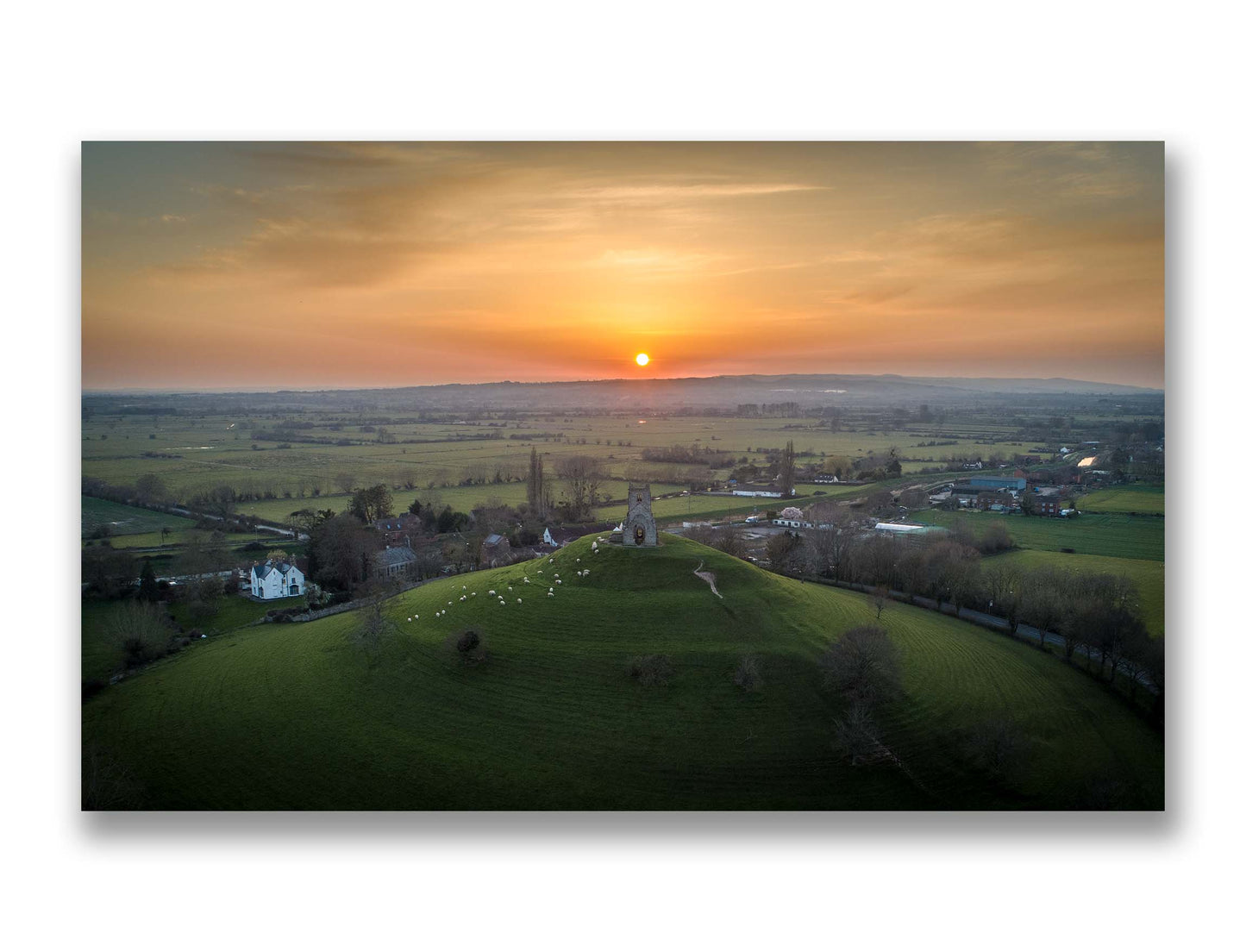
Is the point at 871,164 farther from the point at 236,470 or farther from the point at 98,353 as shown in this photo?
the point at 236,470

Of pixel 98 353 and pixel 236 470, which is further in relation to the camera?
pixel 236 470

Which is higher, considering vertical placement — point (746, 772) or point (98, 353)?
point (98, 353)

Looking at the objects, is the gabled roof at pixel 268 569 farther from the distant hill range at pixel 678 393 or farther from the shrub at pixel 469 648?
the shrub at pixel 469 648

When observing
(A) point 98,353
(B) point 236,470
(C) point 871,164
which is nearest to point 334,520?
(B) point 236,470

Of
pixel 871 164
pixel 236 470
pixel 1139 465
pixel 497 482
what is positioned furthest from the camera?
pixel 497 482

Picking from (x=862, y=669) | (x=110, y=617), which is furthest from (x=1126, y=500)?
(x=110, y=617)
